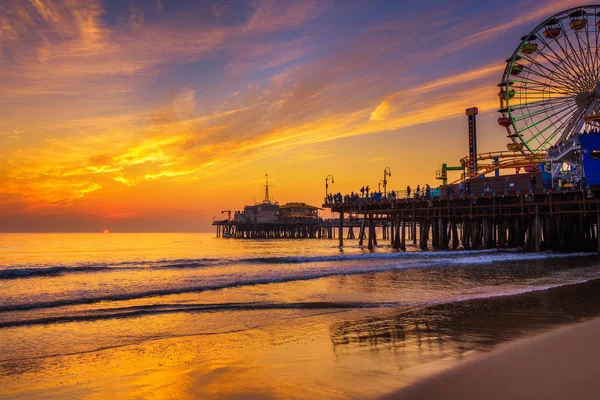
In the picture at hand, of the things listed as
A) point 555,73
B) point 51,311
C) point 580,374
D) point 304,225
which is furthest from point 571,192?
point 304,225

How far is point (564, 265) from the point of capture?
2397cm

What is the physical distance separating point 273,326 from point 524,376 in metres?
5.33

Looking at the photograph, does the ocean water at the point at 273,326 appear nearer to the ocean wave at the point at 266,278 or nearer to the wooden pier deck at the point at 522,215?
the ocean wave at the point at 266,278

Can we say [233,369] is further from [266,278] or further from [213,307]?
[266,278]

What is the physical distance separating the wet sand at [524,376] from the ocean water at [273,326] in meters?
0.46

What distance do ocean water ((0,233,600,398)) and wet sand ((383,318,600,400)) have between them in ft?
1.51

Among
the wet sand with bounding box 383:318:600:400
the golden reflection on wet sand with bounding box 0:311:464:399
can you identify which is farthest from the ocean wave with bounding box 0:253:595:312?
the wet sand with bounding box 383:318:600:400

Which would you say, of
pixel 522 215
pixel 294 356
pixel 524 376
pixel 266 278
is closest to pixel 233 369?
pixel 294 356

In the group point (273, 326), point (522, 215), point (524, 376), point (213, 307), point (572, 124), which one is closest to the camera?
point (524, 376)

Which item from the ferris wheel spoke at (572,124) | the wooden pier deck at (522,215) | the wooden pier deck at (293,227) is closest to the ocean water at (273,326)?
the wooden pier deck at (522,215)

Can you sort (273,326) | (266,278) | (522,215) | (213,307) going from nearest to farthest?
(273,326) < (213,307) < (266,278) < (522,215)

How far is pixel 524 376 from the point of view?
18.0ft

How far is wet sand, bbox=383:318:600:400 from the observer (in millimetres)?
4867

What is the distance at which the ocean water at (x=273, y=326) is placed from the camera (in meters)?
5.92
